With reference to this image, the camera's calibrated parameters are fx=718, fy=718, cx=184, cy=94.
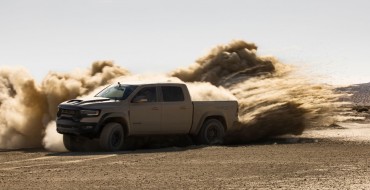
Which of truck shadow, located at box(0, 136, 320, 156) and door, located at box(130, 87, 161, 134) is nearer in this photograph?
truck shadow, located at box(0, 136, 320, 156)

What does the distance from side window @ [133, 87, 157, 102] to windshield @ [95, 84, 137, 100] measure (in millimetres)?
236

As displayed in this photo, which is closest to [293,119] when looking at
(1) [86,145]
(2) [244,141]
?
(2) [244,141]

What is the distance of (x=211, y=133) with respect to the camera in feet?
71.2

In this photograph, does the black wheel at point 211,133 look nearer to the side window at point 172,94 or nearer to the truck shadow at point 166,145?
the truck shadow at point 166,145

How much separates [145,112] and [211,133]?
111 inches

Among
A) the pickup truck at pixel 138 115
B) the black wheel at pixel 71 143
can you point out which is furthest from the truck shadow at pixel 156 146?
the pickup truck at pixel 138 115

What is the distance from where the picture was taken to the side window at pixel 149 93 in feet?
64.6

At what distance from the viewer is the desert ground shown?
40.2 feet

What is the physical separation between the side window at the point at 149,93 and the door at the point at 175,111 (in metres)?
0.29

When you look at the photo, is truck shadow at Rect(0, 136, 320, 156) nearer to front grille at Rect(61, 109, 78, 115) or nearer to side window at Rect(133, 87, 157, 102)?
front grille at Rect(61, 109, 78, 115)

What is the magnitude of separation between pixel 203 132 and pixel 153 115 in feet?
6.98

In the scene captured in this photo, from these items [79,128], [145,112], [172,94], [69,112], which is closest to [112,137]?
[79,128]

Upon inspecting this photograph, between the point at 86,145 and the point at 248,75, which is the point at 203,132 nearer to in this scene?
the point at 86,145

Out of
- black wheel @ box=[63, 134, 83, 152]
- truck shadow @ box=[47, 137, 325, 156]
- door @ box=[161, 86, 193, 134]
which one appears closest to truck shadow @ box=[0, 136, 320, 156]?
truck shadow @ box=[47, 137, 325, 156]
